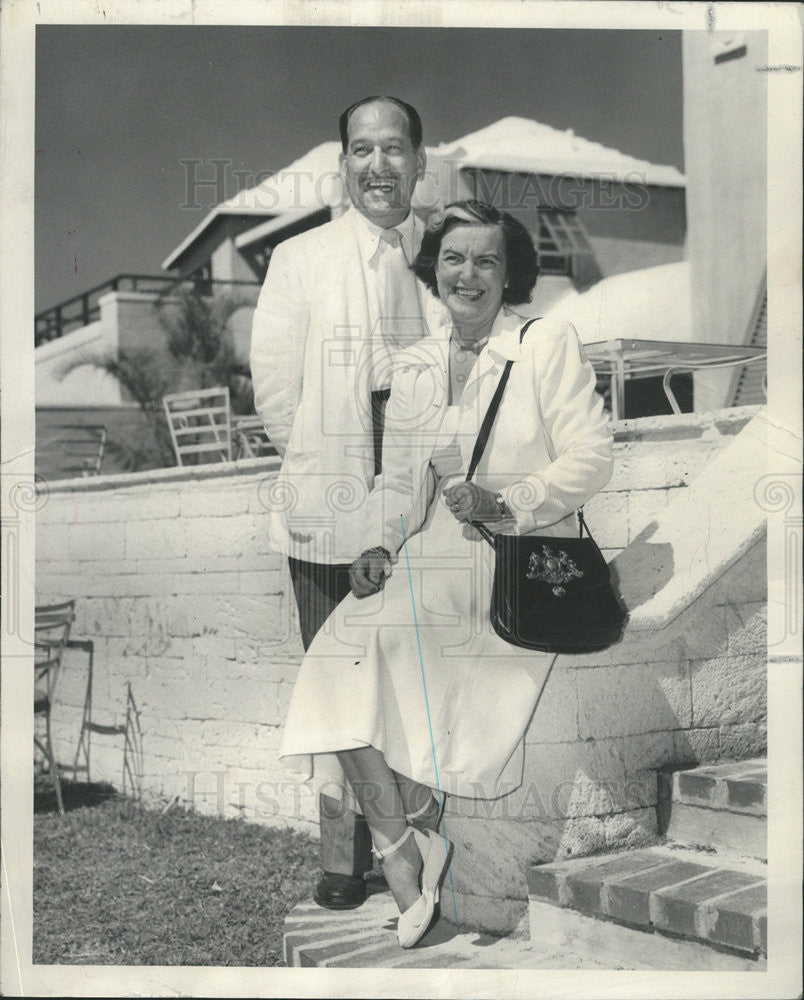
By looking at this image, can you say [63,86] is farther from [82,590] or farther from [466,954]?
[466,954]

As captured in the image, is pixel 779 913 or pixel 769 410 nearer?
pixel 779 913

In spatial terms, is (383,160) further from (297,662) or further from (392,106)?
(297,662)

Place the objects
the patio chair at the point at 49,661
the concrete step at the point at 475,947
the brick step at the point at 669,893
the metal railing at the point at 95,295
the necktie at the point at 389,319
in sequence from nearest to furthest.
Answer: the brick step at the point at 669,893
the concrete step at the point at 475,947
the necktie at the point at 389,319
the metal railing at the point at 95,295
the patio chair at the point at 49,661

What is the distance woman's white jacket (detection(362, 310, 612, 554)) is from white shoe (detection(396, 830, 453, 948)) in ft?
3.16

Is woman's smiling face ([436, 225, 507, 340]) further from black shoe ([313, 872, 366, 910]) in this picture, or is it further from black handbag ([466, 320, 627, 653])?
black shoe ([313, 872, 366, 910])

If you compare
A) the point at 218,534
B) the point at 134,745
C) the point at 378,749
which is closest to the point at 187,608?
the point at 218,534

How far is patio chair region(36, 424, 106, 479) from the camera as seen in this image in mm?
4125

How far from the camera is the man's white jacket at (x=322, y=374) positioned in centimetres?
387

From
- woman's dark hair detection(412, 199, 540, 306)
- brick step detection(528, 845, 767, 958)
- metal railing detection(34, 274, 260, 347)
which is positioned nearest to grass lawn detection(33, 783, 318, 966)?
brick step detection(528, 845, 767, 958)

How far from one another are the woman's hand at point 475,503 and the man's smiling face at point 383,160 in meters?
0.96

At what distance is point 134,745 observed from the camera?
433cm

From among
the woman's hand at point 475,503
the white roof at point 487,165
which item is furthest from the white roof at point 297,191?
the woman's hand at point 475,503

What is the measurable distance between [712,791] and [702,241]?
184cm

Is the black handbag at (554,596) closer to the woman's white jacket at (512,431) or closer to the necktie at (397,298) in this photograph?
the woman's white jacket at (512,431)
